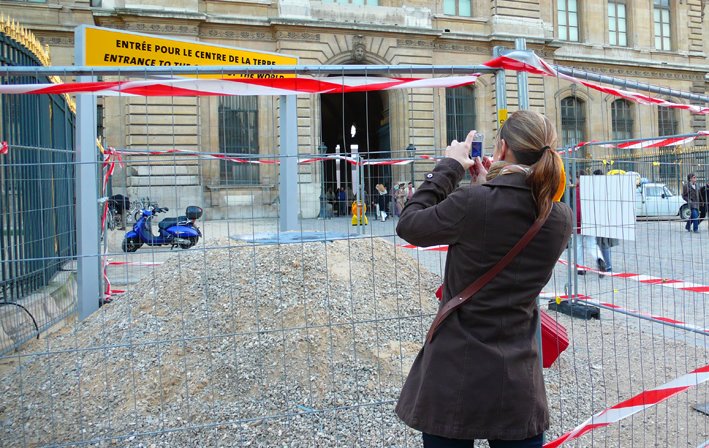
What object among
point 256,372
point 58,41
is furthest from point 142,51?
point 58,41

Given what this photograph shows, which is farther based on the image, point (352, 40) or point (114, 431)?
point (352, 40)

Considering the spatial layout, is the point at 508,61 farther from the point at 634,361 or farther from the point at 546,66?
the point at 634,361

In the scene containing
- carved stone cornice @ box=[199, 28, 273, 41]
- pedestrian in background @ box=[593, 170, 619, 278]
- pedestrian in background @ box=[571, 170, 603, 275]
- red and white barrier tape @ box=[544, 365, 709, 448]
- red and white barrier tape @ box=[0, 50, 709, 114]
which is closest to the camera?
red and white barrier tape @ box=[0, 50, 709, 114]

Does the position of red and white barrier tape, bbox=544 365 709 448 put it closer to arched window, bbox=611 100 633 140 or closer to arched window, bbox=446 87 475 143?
arched window, bbox=446 87 475 143

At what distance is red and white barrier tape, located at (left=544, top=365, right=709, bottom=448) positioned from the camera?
2.94 m

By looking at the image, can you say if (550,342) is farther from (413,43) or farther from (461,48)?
(461,48)

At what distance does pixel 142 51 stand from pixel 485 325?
555 cm

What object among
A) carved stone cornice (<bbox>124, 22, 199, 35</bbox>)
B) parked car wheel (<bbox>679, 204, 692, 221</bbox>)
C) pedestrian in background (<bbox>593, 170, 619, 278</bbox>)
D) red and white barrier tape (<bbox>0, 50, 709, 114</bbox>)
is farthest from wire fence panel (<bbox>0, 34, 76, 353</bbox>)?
carved stone cornice (<bbox>124, 22, 199, 35</bbox>)

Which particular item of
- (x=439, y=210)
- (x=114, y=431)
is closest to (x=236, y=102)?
(x=114, y=431)

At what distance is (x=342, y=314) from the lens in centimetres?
475

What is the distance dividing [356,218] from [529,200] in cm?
309

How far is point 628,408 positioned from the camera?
123 inches

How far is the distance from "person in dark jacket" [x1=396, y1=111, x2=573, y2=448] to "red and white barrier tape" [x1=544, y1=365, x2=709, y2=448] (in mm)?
1073

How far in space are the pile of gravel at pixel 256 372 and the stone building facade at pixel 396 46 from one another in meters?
10.8
